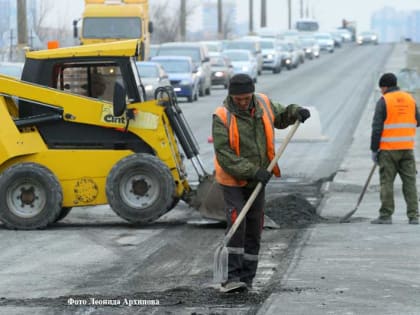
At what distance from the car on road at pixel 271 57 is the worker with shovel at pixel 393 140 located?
52.8 m

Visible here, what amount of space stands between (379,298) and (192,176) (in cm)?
858

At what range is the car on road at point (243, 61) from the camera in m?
54.9

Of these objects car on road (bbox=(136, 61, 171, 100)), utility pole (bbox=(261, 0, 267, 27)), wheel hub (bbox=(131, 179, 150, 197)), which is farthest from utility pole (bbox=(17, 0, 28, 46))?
utility pole (bbox=(261, 0, 267, 27))

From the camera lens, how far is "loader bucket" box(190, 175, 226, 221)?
46.7 feet

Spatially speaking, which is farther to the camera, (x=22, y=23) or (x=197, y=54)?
(x=197, y=54)

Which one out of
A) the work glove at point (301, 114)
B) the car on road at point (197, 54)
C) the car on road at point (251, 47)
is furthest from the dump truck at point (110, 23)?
the work glove at point (301, 114)

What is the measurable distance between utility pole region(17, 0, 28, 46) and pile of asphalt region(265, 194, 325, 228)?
25.7 m

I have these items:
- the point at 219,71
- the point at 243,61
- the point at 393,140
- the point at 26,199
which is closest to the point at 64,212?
the point at 26,199

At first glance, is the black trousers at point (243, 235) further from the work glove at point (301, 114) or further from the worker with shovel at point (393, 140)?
the worker with shovel at point (393, 140)

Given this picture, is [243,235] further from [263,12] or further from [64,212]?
[263,12]

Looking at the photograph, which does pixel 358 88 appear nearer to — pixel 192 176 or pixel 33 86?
pixel 192 176

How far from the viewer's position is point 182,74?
4228cm

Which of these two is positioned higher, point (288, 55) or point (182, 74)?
point (182, 74)

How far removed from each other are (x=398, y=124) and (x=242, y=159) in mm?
4965
